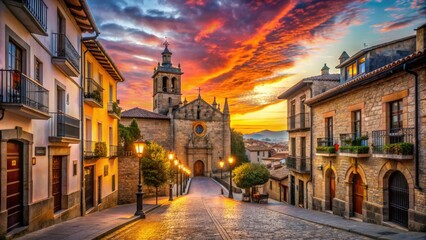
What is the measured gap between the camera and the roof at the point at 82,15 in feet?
42.7

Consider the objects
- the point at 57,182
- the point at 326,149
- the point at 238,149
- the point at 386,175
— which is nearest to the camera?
the point at 57,182

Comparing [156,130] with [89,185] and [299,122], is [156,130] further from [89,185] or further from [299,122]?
[89,185]

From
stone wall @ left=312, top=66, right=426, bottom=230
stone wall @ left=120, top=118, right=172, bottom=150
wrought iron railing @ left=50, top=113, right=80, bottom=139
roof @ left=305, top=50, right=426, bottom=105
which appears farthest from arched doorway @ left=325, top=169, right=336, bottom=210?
stone wall @ left=120, top=118, right=172, bottom=150

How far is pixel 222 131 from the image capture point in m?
61.7

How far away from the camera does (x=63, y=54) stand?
12.3m

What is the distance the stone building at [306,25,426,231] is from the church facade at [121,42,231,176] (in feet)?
125

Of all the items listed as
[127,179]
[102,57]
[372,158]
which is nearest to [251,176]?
[127,179]

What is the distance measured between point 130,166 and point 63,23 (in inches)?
534

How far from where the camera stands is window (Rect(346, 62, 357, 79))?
1942cm

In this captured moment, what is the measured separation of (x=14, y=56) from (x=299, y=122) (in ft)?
64.0

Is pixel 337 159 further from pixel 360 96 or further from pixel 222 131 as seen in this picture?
pixel 222 131

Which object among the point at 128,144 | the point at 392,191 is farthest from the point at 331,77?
the point at 128,144

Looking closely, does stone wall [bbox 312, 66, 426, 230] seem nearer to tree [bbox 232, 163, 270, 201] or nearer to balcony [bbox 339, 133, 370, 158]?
balcony [bbox 339, 133, 370, 158]

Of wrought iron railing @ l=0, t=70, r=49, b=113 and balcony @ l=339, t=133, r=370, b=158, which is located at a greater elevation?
wrought iron railing @ l=0, t=70, r=49, b=113
